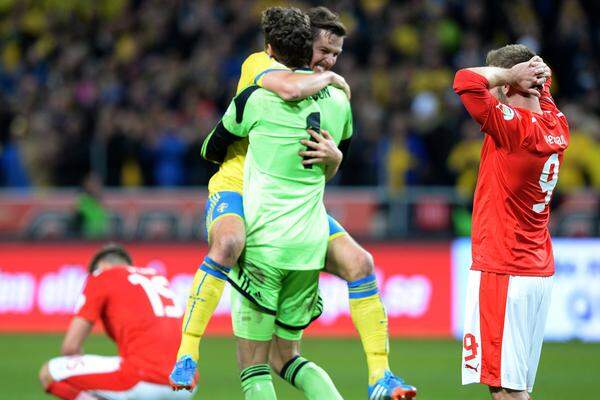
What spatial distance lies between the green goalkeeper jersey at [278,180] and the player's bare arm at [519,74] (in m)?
0.87

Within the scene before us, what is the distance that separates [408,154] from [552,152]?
950cm

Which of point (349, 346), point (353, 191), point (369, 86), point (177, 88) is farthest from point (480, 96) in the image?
point (177, 88)

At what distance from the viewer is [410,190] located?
14.9 metres

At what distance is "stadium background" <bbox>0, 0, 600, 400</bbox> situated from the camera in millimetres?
13188

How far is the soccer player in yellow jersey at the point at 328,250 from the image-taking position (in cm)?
579

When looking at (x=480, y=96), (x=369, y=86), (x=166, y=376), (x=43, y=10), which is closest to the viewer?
(x=480, y=96)

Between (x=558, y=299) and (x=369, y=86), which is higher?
(x=369, y=86)

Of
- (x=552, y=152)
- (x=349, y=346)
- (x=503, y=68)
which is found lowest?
(x=349, y=346)

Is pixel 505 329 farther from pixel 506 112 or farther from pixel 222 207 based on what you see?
pixel 222 207

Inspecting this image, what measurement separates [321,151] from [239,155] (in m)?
0.65

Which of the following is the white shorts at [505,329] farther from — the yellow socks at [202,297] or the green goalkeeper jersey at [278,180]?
the yellow socks at [202,297]

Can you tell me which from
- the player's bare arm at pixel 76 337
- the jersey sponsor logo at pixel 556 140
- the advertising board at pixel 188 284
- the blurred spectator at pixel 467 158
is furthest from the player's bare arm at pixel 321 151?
the blurred spectator at pixel 467 158

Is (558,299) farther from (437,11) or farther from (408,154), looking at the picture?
(437,11)

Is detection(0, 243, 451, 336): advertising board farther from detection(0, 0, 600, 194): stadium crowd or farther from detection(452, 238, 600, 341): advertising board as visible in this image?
detection(0, 0, 600, 194): stadium crowd
